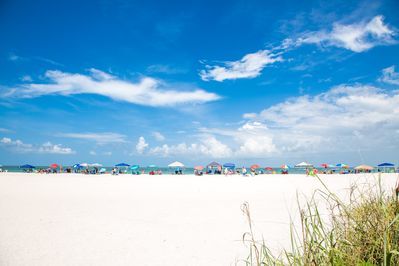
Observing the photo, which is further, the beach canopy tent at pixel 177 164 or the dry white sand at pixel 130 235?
the beach canopy tent at pixel 177 164

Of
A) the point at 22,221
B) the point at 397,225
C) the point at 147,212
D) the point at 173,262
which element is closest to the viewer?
the point at 397,225

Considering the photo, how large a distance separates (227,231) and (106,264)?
341 centimetres

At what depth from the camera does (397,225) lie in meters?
1.77

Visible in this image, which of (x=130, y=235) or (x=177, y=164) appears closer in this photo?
(x=130, y=235)

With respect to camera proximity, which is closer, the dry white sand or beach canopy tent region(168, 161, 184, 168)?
the dry white sand

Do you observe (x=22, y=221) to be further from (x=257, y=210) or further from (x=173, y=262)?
(x=257, y=210)

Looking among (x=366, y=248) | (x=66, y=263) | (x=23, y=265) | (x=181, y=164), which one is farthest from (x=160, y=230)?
(x=181, y=164)

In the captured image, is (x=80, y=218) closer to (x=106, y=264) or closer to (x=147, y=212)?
(x=147, y=212)

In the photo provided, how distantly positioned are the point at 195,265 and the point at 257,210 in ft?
18.3

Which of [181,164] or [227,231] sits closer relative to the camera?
[227,231]

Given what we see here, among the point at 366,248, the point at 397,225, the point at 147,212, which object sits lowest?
the point at 147,212

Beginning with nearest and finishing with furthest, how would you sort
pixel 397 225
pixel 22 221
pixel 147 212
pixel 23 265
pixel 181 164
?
pixel 397 225 → pixel 23 265 → pixel 22 221 → pixel 147 212 → pixel 181 164

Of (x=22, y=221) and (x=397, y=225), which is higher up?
(x=397, y=225)

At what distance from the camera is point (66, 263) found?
16.1 feet
